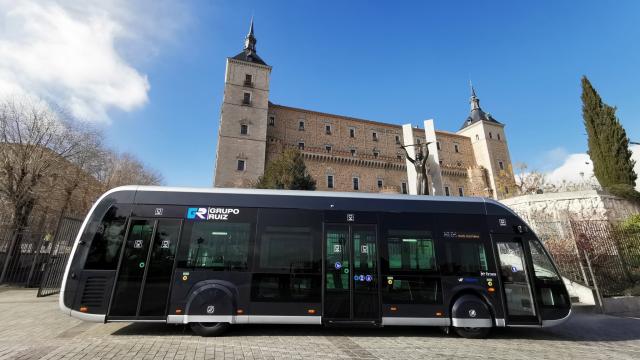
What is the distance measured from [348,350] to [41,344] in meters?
5.34

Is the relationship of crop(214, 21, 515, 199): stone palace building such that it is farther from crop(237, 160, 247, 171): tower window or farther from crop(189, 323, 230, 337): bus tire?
crop(189, 323, 230, 337): bus tire

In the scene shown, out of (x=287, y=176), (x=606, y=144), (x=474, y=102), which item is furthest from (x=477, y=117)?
(x=287, y=176)

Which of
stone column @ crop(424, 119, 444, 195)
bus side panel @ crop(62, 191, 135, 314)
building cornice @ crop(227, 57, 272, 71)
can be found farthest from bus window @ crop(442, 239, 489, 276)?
building cornice @ crop(227, 57, 272, 71)

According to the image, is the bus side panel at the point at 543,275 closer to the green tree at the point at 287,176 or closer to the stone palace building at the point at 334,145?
the green tree at the point at 287,176

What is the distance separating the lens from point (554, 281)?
6148 mm

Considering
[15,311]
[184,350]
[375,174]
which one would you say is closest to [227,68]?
[375,174]

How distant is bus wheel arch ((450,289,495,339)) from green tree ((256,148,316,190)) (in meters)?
20.7

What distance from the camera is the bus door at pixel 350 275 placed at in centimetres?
585

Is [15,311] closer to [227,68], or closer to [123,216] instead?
[123,216]

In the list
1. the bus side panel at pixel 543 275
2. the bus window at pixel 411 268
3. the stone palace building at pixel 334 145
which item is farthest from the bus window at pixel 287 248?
the stone palace building at pixel 334 145

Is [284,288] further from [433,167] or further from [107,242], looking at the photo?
[433,167]

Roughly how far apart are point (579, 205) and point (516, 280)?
615 inches

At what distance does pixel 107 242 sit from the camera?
5.79m

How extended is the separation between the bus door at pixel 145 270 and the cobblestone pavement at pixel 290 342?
0.51 m
